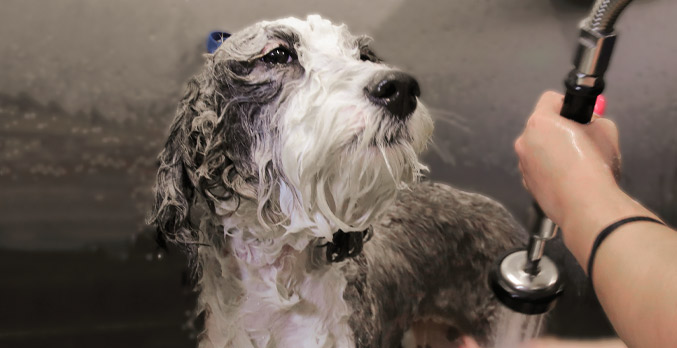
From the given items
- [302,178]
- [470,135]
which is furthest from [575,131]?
[470,135]

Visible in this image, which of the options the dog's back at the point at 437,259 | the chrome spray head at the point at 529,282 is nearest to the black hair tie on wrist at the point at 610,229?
the chrome spray head at the point at 529,282

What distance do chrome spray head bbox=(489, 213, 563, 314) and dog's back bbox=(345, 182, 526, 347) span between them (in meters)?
0.15

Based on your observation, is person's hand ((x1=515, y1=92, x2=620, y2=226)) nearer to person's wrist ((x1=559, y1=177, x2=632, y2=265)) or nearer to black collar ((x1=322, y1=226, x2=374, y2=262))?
person's wrist ((x1=559, y1=177, x2=632, y2=265))

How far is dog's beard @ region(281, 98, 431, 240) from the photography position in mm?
522

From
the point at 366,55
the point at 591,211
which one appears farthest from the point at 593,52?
the point at 366,55

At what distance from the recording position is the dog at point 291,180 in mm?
540

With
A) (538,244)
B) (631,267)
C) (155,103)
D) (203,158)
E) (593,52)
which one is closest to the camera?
(631,267)

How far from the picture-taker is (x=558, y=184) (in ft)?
1.75

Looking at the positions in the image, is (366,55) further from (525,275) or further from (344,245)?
(525,275)

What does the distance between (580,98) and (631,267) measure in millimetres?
194

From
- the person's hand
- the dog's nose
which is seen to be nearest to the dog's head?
the dog's nose

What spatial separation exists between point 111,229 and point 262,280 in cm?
38

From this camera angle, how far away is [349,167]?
0.55 meters

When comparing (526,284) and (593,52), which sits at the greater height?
(593,52)
